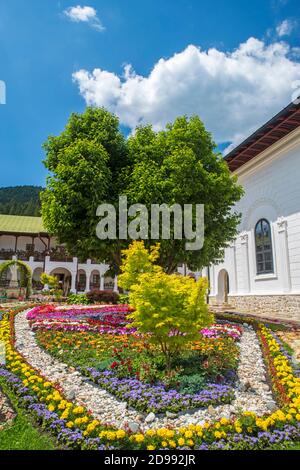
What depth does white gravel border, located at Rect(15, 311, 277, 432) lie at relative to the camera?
456cm

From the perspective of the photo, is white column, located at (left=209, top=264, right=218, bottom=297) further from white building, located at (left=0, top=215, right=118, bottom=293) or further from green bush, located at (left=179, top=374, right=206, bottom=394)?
green bush, located at (left=179, top=374, right=206, bottom=394)

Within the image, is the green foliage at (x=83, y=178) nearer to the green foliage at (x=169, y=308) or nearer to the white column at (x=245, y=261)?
the green foliage at (x=169, y=308)

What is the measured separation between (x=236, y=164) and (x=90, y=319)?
41.0 feet

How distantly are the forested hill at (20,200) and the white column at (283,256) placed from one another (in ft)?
182

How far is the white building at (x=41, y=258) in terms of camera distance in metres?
34.4

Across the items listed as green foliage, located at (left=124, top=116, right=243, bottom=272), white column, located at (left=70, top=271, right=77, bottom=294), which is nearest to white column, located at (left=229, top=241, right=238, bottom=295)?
green foliage, located at (left=124, top=116, right=243, bottom=272)

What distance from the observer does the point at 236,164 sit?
63.0 feet

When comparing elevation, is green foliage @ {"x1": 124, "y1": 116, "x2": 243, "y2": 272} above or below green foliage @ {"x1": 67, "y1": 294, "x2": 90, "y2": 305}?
above

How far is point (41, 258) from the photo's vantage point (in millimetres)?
34969

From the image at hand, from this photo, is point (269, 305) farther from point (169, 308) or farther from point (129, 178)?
point (169, 308)

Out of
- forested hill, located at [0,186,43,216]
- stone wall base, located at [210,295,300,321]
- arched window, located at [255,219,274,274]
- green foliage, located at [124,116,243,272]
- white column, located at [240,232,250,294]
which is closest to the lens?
green foliage, located at [124,116,243,272]

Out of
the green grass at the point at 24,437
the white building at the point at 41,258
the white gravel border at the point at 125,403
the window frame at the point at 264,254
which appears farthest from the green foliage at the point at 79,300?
the green grass at the point at 24,437

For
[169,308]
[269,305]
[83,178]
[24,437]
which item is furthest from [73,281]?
[24,437]

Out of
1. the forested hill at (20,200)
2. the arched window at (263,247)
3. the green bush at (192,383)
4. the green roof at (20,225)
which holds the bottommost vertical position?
the green bush at (192,383)
